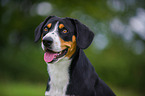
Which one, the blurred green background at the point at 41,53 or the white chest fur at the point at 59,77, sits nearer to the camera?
the white chest fur at the point at 59,77

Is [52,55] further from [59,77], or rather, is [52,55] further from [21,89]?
[21,89]

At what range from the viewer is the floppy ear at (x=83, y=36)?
122 inches

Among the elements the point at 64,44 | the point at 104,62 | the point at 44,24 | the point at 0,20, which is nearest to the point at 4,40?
the point at 0,20

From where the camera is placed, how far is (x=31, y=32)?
11828mm

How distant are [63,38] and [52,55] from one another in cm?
35

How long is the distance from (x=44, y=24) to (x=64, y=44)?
2.36 feet

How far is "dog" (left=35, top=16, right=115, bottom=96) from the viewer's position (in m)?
3.06

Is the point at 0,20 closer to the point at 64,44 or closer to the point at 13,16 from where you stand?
the point at 13,16

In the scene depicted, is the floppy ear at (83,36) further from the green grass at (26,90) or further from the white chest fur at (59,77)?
the green grass at (26,90)

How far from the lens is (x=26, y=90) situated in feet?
31.2

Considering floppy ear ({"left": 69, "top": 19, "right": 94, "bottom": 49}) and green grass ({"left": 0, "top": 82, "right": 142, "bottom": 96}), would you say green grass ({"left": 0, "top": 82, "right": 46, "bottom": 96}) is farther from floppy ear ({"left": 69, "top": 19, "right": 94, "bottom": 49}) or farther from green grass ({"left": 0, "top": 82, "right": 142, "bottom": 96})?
floppy ear ({"left": 69, "top": 19, "right": 94, "bottom": 49})

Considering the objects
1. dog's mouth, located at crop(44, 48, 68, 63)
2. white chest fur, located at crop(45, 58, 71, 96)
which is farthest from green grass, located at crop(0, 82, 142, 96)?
dog's mouth, located at crop(44, 48, 68, 63)

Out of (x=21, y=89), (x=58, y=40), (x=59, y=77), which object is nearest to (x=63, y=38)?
(x=58, y=40)

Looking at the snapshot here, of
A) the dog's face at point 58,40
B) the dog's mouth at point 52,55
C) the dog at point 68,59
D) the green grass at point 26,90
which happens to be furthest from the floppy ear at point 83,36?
the green grass at point 26,90
